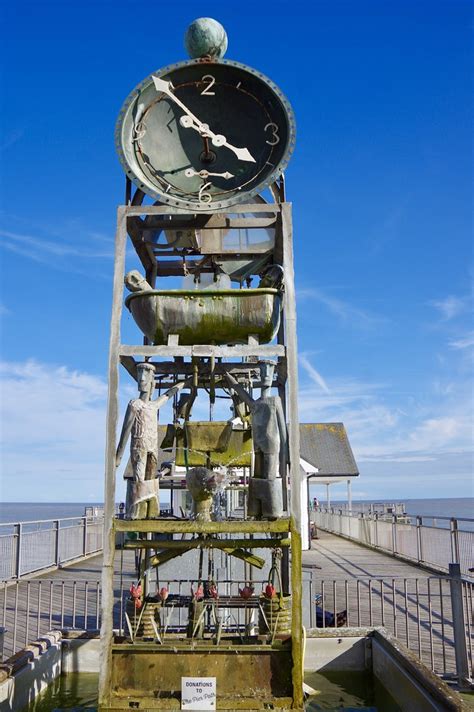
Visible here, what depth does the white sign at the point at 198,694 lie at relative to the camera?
7.11 metres

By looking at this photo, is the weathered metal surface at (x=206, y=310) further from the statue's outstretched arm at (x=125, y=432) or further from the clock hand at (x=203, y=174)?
the clock hand at (x=203, y=174)

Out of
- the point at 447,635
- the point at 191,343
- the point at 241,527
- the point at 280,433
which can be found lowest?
the point at 447,635

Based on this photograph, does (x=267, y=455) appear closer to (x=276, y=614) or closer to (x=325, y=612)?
(x=276, y=614)

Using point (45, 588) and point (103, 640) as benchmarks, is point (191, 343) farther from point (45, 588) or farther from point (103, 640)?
point (45, 588)

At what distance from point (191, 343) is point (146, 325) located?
700 millimetres

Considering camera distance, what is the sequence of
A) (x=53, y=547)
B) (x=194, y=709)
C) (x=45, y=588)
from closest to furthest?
1. (x=194, y=709)
2. (x=45, y=588)
3. (x=53, y=547)

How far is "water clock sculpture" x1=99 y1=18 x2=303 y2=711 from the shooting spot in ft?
24.4

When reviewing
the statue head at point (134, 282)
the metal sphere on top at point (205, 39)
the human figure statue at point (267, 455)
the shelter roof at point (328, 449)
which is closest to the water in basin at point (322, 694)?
the human figure statue at point (267, 455)

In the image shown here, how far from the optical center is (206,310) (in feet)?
27.4

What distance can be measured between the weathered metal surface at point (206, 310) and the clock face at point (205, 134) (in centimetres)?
126

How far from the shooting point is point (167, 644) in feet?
25.1

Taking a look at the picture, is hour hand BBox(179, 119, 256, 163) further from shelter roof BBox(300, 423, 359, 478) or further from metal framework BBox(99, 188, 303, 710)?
shelter roof BBox(300, 423, 359, 478)

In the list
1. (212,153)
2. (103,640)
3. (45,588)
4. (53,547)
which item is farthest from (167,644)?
(53,547)

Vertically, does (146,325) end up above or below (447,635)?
above
